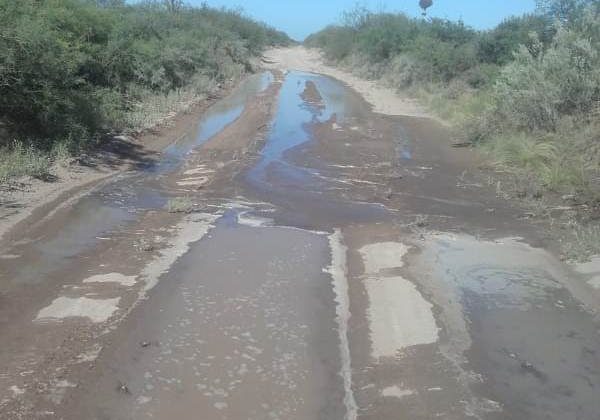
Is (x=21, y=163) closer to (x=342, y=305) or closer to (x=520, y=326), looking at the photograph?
(x=342, y=305)

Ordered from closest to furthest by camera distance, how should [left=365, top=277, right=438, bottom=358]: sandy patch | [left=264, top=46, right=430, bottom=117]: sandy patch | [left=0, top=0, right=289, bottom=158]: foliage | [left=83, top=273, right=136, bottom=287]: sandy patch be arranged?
[left=365, top=277, right=438, bottom=358]: sandy patch
[left=83, top=273, right=136, bottom=287]: sandy patch
[left=0, top=0, right=289, bottom=158]: foliage
[left=264, top=46, right=430, bottom=117]: sandy patch

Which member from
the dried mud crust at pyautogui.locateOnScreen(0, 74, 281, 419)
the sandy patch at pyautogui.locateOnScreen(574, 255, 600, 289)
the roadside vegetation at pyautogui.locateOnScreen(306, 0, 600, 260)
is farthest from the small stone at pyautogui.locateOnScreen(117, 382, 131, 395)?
the roadside vegetation at pyautogui.locateOnScreen(306, 0, 600, 260)

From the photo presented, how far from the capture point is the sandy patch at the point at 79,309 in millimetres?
6504

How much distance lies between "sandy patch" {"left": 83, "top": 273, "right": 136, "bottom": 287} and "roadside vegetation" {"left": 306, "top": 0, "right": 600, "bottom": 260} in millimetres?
6164

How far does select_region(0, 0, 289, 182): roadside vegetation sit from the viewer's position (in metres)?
13.0

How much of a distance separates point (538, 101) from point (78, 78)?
35.8ft

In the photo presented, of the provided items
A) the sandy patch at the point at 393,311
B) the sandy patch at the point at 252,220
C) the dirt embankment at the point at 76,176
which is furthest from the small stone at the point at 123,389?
the sandy patch at the point at 252,220

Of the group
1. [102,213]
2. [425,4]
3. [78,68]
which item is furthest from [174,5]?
[102,213]

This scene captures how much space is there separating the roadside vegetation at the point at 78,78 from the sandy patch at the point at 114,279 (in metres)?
4.76

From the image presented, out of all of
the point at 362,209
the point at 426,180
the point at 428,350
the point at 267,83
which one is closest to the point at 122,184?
the point at 362,209

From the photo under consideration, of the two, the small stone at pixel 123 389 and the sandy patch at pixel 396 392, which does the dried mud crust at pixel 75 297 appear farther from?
the sandy patch at pixel 396 392

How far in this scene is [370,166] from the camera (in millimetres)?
14641

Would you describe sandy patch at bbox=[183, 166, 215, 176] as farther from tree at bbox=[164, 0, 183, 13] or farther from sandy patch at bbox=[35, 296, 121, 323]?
tree at bbox=[164, 0, 183, 13]

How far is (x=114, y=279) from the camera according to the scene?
7523mm
